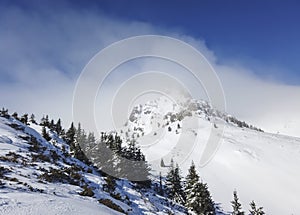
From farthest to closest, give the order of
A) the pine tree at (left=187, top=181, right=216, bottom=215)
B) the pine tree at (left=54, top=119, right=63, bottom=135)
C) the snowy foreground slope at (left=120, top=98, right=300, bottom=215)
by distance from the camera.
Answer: the snowy foreground slope at (left=120, top=98, right=300, bottom=215), the pine tree at (left=54, top=119, right=63, bottom=135), the pine tree at (left=187, top=181, right=216, bottom=215)

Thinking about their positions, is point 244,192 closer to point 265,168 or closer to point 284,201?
point 284,201

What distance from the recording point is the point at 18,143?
20188 mm

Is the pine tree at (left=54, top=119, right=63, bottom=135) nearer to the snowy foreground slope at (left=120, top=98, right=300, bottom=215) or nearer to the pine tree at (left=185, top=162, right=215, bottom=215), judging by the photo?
the snowy foreground slope at (left=120, top=98, right=300, bottom=215)

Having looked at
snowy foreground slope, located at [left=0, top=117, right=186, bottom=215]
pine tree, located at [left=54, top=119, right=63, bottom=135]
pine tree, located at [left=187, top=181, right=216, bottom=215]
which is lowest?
snowy foreground slope, located at [left=0, top=117, right=186, bottom=215]

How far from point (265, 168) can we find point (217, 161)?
607 inches

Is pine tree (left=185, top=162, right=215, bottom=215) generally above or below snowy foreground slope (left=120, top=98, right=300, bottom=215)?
below

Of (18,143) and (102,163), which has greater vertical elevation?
(102,163)

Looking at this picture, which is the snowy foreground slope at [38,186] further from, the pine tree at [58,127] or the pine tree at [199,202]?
the pine tree at [58,127]

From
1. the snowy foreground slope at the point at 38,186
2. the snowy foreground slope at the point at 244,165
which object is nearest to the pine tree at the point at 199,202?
the snowy foreground slope at the point at 38,186

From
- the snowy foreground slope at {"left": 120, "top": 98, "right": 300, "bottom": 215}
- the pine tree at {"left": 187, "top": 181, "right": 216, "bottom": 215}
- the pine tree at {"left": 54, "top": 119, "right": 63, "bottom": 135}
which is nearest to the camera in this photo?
the pine tree at {"left": 187, "top": 181, "right": 216, "bottom": 215}

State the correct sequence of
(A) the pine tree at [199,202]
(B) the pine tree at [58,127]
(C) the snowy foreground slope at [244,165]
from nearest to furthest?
(A) the pine tree at [199,202]
(B) the pine tree at [58,127]
(C) the snowy foreground slope at [244,165]

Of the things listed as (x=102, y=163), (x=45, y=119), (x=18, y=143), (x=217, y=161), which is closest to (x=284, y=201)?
(x=217, y=161)

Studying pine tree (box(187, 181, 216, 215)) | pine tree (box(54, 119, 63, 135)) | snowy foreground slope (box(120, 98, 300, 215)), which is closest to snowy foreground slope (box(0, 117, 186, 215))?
pine tree (box(187, 181, 216, 215))

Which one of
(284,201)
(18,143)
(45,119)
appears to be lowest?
(18,143)
